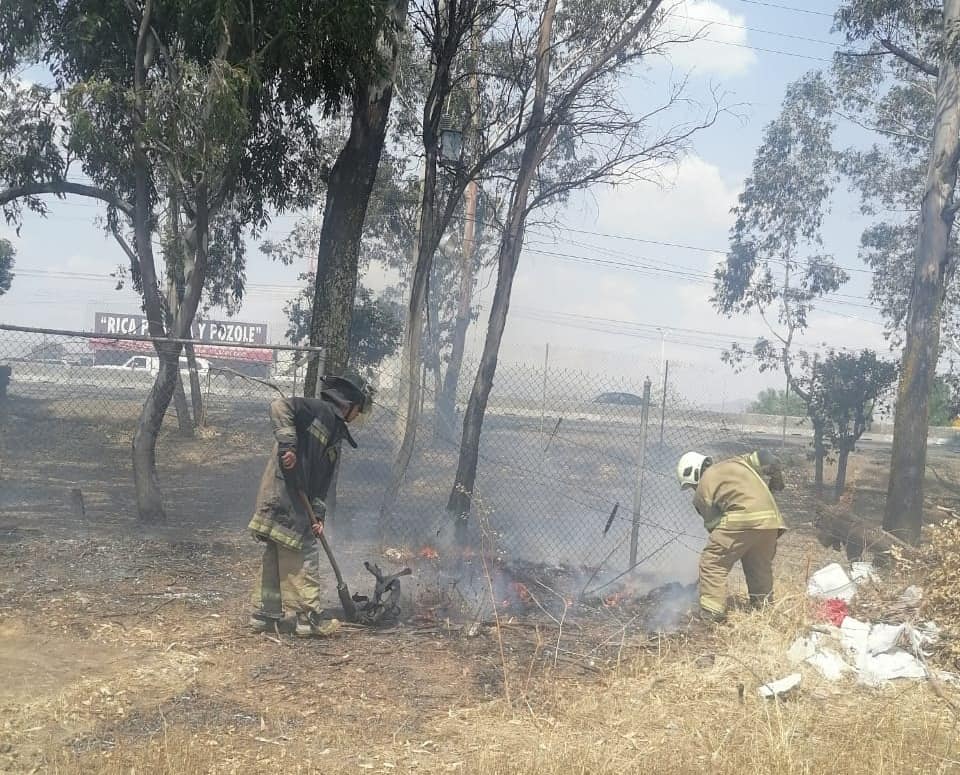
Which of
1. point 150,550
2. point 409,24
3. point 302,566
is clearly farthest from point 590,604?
point 409,24

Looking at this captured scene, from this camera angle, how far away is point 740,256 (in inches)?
1126

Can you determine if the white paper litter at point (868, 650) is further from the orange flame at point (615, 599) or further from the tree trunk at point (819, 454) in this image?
the tree trunk at point (819, 454)

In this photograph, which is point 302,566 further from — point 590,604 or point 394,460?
point 394,460

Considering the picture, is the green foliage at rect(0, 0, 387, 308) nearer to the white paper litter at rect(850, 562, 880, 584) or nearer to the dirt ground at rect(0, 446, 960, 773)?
the dirt ground at rect(0, 446, 960, 773)

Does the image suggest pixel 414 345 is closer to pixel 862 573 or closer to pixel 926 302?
pixel 862 573

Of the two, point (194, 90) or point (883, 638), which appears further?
point (194, 90)

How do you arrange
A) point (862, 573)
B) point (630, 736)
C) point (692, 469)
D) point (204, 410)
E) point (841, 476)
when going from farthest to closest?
1. point (204, 410)
2. point (841, 476)
3. point (862, 573)
4. point (692, 469)
5. point (630, 736)

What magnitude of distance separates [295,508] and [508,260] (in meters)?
5.48

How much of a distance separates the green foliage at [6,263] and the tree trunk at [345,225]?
24.3m

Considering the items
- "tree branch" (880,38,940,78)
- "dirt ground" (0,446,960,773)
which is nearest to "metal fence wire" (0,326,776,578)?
"dirt ground" (0,446,960,773)

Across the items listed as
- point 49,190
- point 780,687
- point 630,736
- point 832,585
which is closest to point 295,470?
point 630,736

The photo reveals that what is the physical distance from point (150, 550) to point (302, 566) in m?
2.55

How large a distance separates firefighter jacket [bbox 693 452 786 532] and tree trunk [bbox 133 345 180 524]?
4.81 m

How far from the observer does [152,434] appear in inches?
338
